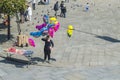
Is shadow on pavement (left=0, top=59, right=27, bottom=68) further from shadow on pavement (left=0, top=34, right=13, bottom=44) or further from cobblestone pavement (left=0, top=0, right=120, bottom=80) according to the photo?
shadow on pavement (left=0, top=34, right=13, bottom=44)

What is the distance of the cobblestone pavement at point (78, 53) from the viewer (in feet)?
54.6

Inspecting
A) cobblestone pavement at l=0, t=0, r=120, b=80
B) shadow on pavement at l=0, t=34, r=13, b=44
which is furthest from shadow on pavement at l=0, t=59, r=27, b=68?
shadow on pavement at l=0, t=34, r=13, b=44

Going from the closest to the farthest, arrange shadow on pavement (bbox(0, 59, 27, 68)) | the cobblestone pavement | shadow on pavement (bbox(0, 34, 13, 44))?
the cobblestone pavement → shadow on pavement (bbox(0, 59, 27, 68)) → shadow on pavement (bbox(0, 34, 13, 44))

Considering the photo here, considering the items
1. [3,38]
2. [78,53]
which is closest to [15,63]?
[78,53]

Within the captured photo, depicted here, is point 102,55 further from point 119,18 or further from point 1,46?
point 119,18

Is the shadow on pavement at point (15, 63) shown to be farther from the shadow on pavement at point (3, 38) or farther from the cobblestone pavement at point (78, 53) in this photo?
the shadow on pavement at point (3, 38)

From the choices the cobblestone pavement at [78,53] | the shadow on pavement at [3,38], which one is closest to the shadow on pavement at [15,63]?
the cobblestone pavement at [78,53]

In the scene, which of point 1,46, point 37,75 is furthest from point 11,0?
point 37,75

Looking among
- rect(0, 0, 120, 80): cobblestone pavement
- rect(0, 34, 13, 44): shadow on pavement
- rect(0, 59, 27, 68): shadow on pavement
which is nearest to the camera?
rect(0, 0, 120, 80): cobblestone pavement

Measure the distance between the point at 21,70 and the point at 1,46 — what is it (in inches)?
150

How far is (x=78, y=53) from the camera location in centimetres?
1947

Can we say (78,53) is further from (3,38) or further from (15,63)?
(3,38)

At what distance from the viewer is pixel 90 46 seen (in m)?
20.9

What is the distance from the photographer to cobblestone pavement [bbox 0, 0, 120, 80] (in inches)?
655
